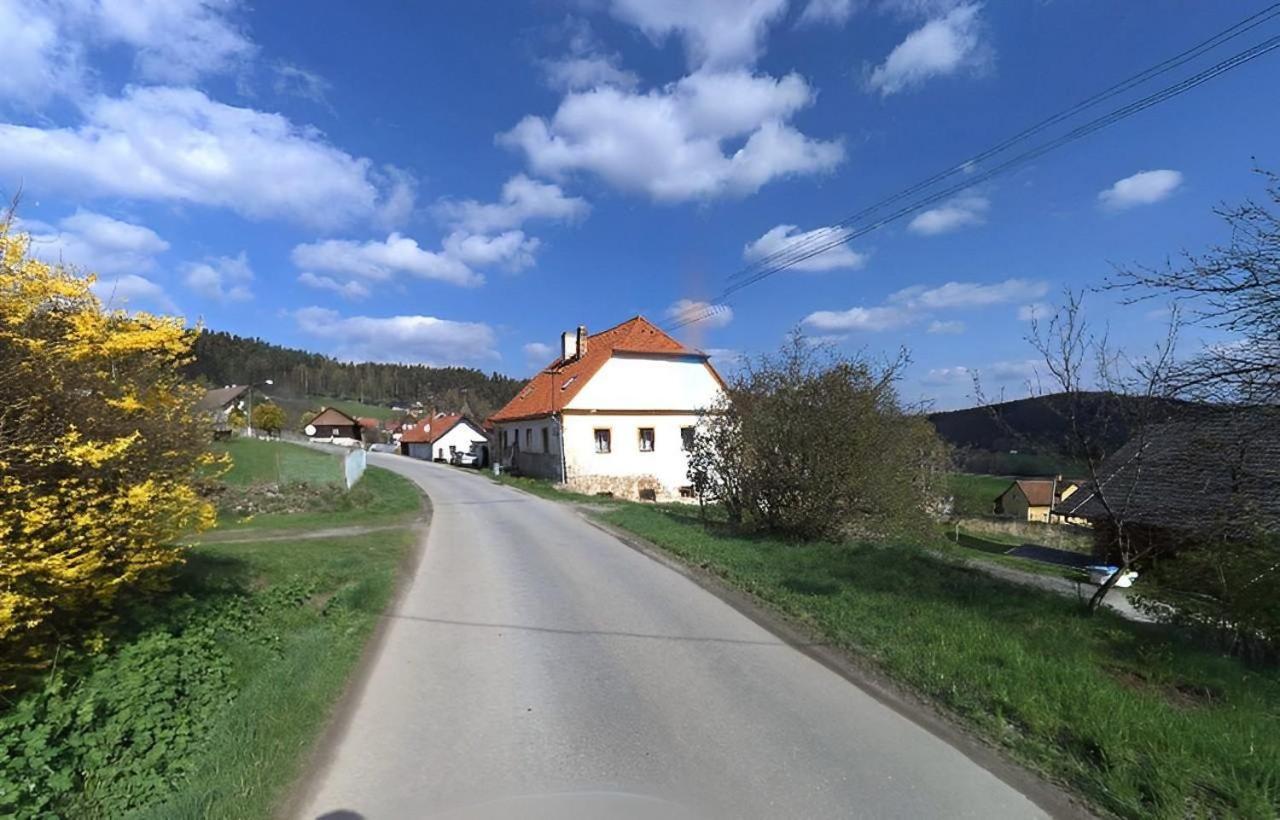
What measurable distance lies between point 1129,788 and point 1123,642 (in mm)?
3558

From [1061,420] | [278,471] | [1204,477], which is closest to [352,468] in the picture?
[278,471]

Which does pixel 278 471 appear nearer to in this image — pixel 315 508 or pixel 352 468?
pixel 352 468

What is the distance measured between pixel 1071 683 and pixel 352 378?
150m

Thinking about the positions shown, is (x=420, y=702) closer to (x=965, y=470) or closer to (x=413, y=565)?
(x=413, y=565)

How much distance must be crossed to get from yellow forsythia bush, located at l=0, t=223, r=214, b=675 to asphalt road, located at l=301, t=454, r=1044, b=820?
2.32 meters

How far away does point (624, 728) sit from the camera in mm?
4504

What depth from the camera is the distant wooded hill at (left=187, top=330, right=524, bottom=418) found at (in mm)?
98750

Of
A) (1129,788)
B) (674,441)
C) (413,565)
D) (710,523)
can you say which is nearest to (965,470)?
(674,441)

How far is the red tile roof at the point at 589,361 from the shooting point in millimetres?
30391

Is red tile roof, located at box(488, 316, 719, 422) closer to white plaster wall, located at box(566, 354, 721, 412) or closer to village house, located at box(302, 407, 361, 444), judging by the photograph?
white plaster wall, located at box(566, 354, 721, 412)

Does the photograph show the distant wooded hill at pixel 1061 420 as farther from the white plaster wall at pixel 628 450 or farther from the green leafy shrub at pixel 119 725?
the white plaster wall at pixel 628 450

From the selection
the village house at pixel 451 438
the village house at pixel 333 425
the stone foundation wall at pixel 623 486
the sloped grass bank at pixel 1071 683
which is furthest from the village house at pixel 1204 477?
the village house at pixel 333 425

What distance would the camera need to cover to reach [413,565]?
1119 centimetres

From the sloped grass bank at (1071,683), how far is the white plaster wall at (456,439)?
197 ft
